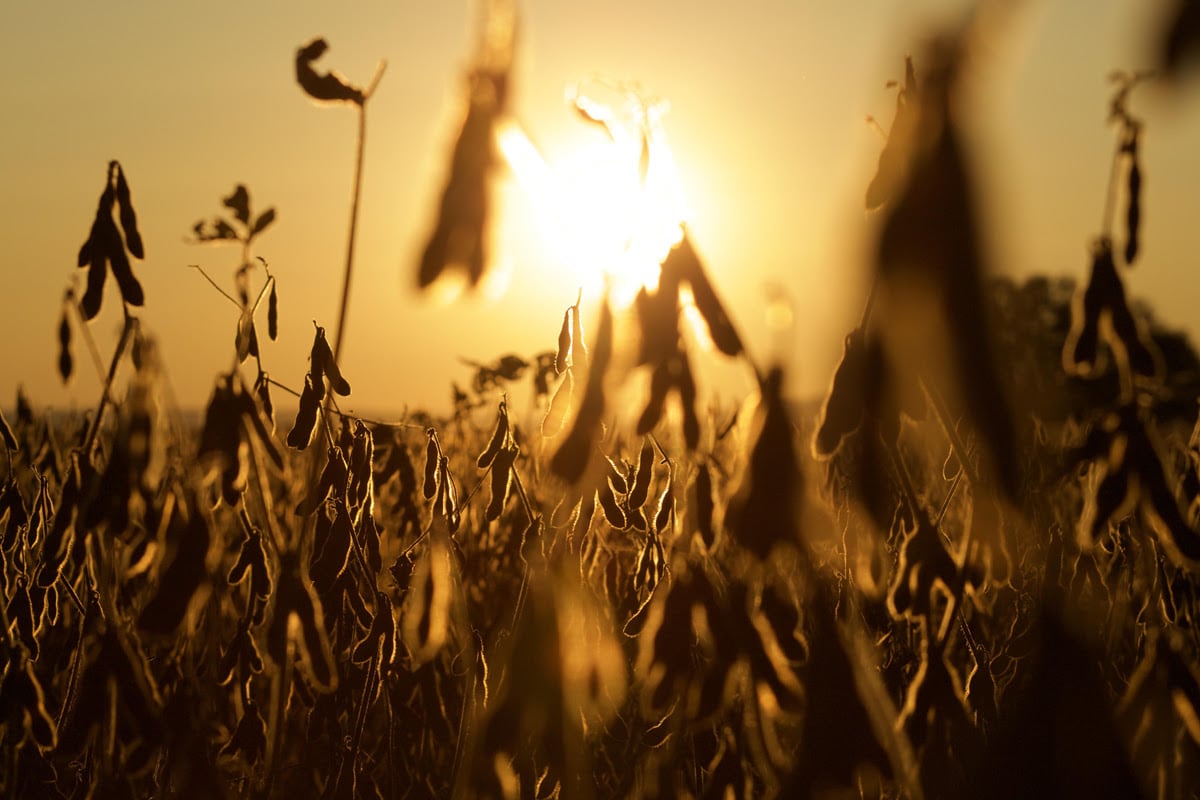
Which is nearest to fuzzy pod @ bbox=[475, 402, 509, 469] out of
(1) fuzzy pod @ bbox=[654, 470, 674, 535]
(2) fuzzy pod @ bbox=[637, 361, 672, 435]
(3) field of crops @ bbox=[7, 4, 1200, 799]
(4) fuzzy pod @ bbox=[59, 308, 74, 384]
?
(3) field of crops @ bbox=[7, 4, 1200, 799]

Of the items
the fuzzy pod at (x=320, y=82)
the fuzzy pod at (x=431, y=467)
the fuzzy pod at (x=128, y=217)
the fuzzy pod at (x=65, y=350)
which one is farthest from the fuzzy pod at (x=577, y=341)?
the fuzzy pod at (x=65, y=350)

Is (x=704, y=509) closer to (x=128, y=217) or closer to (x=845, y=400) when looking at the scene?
(x=845, y=400)

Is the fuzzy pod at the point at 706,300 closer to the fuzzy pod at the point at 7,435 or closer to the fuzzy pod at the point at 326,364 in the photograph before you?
the fuzzy pod at the point at 326,364

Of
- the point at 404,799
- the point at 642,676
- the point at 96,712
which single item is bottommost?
the point at 404,799

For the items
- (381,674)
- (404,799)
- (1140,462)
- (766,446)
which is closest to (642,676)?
(766,446)

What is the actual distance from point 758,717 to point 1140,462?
0.44 metres

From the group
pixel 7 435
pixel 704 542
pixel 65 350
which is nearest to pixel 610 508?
pixel 704 542

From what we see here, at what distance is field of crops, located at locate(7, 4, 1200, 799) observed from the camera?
83cm

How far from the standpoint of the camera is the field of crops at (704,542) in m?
0.83

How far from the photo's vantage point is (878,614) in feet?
6.64

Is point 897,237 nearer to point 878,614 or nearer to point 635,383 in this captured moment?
point 635,383

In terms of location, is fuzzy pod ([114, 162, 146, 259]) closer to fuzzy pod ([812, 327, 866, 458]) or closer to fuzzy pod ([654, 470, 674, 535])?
fuzzy pod ([654, 470, 674, 535])

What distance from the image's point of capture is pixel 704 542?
1171 millimetres

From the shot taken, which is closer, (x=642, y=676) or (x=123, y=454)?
(x=642, y=676)
